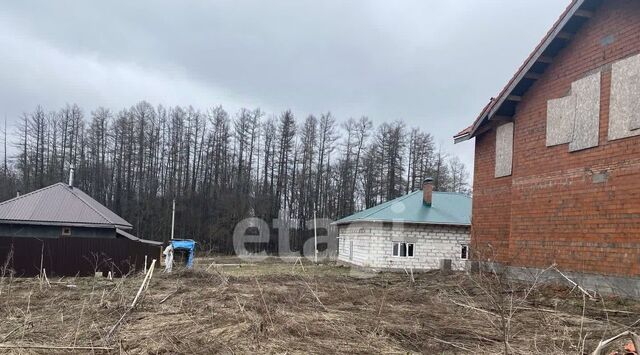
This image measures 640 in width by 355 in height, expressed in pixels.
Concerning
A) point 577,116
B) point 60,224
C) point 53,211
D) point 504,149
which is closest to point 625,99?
point 577,116

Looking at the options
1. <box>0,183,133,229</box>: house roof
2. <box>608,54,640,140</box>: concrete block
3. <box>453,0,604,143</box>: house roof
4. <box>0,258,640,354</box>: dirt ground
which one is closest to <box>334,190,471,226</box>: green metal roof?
<box>453,0,604,143</box>: house roof

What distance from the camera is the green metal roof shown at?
24703 millimetres

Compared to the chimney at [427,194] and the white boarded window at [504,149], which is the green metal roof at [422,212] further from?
the white boarded window at [504,149]

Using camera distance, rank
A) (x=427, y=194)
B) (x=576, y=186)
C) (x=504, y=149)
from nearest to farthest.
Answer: (x=576, y=186), (x=504, y=149), (x=427, y=194)

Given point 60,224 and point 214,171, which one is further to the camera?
point 214,171

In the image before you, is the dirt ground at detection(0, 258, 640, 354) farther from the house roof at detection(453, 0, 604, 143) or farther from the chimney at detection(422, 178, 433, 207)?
the chimney at detection(422, 178, 433, 207)

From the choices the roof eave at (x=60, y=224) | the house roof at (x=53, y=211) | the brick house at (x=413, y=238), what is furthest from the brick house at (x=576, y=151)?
the house roof at (x=53, y=211)

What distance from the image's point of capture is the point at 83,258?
2034 cm

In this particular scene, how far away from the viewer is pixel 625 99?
31.4 feet

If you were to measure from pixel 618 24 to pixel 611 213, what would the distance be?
389 cm

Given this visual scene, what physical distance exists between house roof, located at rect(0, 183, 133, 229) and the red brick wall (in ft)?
64.3

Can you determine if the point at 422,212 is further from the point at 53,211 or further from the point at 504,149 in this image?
the point at 53,211

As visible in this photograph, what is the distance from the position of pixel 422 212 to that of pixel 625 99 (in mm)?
16464

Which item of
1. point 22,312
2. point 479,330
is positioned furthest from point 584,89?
point 22,312
